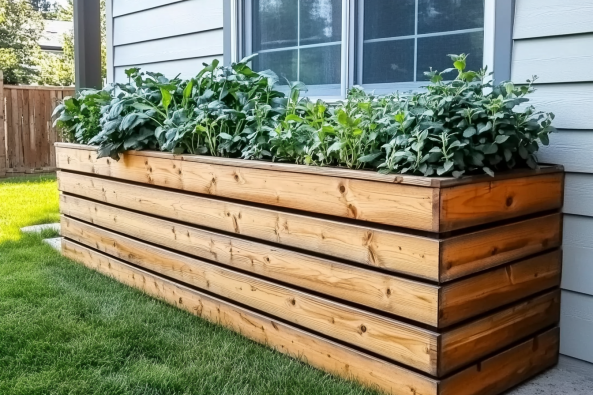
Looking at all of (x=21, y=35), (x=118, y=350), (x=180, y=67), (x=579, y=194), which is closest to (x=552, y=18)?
(x=579, y=194)

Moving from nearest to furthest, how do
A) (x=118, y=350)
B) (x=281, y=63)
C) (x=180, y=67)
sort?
(x=118, y=350) < (x=281, y=63) < (x=180, y=67)

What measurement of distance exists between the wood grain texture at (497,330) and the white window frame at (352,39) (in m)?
0.91

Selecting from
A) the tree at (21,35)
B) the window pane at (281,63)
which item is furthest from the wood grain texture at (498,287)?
the tree at (21,35)

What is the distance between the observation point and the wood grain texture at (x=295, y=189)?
78.7 inches

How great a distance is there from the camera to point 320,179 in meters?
2.29

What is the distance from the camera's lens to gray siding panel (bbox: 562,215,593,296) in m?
2.39

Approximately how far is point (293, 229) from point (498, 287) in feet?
2.57

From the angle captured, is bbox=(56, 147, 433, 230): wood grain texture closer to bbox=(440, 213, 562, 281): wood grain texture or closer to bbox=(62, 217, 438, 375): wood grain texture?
bbox=(440, 213, 562, 281): wood grain texture

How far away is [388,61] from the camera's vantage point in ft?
9.69

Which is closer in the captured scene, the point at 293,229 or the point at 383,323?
the point at 383,323

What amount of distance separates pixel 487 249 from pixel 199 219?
139 centimetres

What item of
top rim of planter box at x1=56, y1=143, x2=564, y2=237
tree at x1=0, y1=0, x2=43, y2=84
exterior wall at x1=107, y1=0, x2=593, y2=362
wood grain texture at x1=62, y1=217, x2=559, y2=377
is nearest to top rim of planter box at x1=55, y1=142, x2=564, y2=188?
top rim of planter box at x1=56, y1=143, x2=564, y2=237

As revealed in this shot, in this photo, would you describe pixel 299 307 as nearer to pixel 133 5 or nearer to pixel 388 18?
pixel 388 18

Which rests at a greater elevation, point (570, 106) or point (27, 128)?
point (570, 106)
